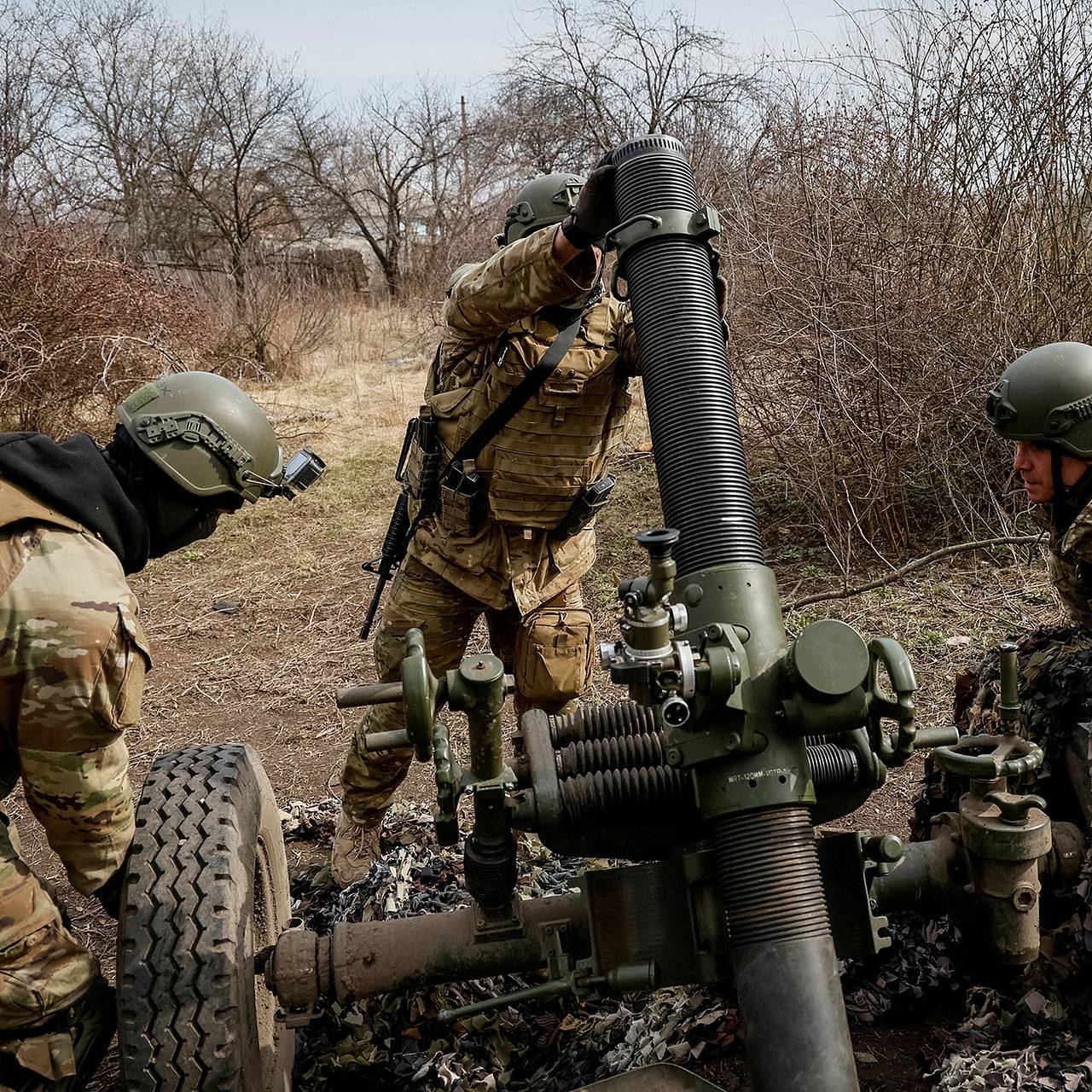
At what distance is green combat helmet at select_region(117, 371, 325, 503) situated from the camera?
2859 mm

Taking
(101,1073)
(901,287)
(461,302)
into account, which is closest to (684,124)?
(901,287)

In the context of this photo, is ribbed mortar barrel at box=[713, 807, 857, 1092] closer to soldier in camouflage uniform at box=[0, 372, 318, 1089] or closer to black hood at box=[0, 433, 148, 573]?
soldier in camouflage uniform at box=[0, 372, 318, 1089]

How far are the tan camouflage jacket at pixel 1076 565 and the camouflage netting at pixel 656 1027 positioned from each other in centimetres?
120

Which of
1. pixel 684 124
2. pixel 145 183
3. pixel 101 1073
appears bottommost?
pixel 101 1073

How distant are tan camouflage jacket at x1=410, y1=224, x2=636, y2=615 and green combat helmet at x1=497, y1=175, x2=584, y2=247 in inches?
10.2

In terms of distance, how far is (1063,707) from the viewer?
9.75 feet

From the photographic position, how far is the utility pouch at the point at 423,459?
13.4 ft

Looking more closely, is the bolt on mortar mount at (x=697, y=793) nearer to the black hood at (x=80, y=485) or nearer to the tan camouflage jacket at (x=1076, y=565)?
the black hood at (x=80, y=485)

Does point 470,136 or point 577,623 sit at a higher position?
point 470,136

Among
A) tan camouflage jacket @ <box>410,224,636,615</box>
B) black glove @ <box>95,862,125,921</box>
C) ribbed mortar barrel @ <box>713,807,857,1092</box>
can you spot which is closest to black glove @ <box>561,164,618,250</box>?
tan camouflage jacket @ <box>410,224,636,615</box>

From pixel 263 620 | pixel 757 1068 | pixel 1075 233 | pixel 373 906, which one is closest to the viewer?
pixel 757 1068

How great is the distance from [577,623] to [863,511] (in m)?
3.66

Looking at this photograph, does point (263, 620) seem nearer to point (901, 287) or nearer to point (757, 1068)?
point (901, 287)

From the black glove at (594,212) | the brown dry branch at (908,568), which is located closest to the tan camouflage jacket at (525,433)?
the black glove at (594,212)
